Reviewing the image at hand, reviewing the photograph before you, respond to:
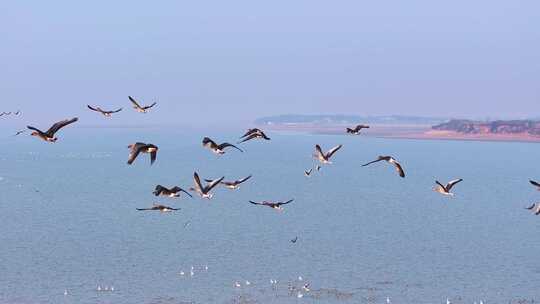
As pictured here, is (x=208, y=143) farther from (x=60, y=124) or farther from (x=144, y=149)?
(x=60, y=124)

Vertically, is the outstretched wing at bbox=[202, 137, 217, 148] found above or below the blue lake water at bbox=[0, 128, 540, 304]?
above

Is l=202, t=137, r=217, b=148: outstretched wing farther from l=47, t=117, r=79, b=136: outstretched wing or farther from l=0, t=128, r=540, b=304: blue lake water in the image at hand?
l=0, t=128, r=540, b=304: blue lake water

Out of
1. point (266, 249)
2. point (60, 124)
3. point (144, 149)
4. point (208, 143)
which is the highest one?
point (60, 124)

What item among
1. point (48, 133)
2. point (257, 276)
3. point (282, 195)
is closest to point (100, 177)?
point (282, 195)

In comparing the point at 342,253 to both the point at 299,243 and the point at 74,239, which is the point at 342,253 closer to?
the point at 299,243

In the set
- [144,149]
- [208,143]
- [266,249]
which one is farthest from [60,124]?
[266,249]

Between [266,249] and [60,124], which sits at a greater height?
[60,124]

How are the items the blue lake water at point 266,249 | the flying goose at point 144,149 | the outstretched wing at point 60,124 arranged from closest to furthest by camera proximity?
the flying goose at point 144,149 < the outstretched wing at point 60,124 < the blue lake water at point 266,249

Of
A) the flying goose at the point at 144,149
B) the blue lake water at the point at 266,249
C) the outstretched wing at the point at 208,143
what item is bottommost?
the blue lake water at the point at 266,249

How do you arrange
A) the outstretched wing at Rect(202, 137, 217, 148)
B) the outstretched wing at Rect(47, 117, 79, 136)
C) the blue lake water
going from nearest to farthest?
the outstretched wing at Rect(47, 117, 79, 136)
the outstretched wing at Rect(202, 137, 217, 148)
the blue lake water

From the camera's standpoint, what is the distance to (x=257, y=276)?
255 ft

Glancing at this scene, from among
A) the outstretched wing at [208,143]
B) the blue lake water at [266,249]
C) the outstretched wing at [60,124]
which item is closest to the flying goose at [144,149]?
the outstretched wing at [60,124]

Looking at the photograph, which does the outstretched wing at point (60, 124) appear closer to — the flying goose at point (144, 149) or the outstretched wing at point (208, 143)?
the flying goose at point (144, 149)

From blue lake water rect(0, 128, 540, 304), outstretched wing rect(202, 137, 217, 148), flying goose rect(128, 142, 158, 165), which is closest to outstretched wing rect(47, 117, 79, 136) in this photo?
flying goose rect(128, 142, 158, 165)
